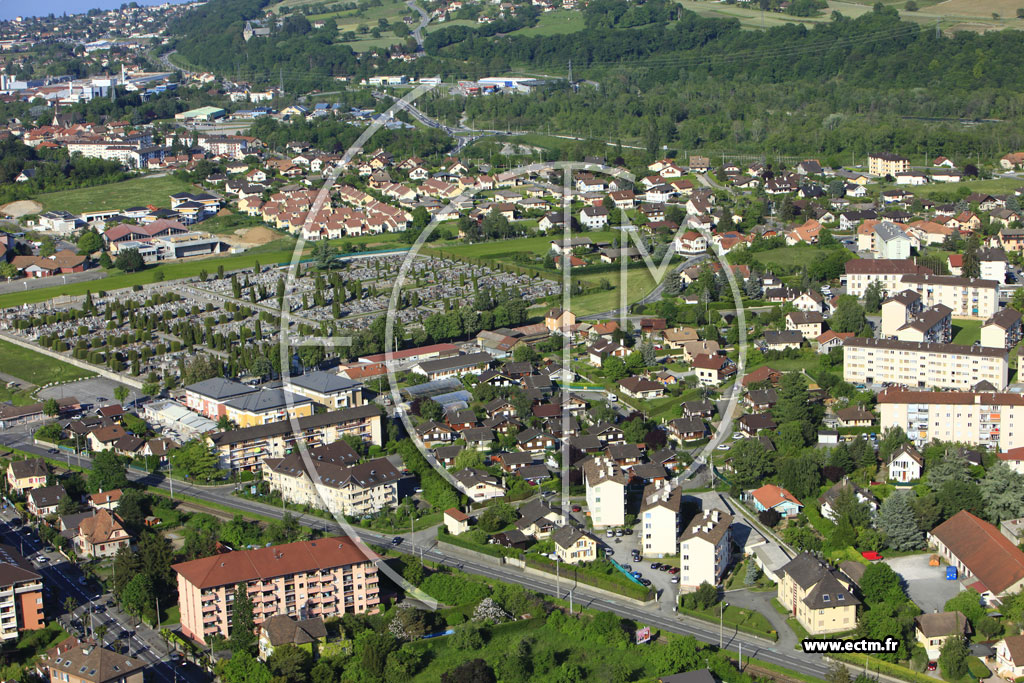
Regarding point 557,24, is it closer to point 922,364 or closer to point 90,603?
point 922,364

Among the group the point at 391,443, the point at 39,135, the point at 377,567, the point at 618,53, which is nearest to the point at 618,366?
the point at 391,443

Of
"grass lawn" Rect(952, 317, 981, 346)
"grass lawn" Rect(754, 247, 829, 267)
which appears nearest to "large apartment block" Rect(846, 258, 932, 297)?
"grass lawn" Rect(952, 317, 981, 346)

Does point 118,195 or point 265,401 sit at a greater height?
point 265,401

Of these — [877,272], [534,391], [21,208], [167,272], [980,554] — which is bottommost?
[167,272]

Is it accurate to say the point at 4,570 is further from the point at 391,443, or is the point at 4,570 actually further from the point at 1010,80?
the point at 1010,80

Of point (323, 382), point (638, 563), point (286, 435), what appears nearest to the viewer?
point (638, 563)

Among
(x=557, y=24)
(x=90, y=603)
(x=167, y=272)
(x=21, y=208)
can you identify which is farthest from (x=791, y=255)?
(x=557, y=24)
